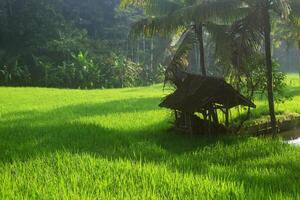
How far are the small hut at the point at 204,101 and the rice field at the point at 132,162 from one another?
0.58 metres

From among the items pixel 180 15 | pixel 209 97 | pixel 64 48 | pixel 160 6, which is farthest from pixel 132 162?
pixel 64 48

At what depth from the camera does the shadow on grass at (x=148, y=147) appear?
26.3 ft

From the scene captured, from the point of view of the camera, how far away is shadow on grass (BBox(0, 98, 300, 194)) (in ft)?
26.3

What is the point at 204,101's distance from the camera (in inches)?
451

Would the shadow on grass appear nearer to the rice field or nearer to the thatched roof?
the rice field

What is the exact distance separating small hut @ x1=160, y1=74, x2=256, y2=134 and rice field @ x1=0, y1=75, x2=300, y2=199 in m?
0.58

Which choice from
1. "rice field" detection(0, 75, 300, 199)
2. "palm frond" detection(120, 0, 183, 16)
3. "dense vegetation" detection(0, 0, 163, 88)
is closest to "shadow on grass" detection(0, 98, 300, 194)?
"rice field" detection(0, 75, 300, 199)

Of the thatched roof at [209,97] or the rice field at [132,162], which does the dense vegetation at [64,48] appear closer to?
the rice field at [132,162]

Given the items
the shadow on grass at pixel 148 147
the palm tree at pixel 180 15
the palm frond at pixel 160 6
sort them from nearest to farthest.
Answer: the shadow on grass at pixel 148 147 → the palm tree at pixel 180 15 → the palm frond at pixel 160 6

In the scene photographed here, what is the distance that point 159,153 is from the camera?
31.8ft

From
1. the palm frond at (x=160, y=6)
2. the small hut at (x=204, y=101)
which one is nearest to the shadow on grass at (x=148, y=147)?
the small hut at (x=204, y=101)

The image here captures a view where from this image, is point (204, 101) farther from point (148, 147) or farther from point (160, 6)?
point (160, 6)

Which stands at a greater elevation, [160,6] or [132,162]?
[160,6]

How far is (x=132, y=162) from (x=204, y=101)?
390 cm
